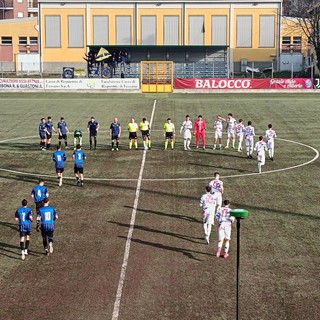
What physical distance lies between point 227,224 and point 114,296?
428cm

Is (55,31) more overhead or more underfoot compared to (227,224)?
more overhead

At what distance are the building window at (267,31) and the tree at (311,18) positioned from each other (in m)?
4.00

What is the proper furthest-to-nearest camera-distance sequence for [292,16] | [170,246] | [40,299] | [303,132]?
1. [292,16]
2. [303,132]
3. [170,246]
4. [40,299]

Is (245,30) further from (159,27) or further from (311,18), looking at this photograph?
(159,27)

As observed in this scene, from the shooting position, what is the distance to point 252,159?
33031mm

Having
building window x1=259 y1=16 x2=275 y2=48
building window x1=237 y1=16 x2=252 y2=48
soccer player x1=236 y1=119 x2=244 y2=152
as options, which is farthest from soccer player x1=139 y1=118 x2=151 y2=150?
building window x1=259 y1=16 x2=275 y2=48

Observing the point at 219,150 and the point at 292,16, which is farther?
the point at 292,16

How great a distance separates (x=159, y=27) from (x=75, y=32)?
1225 cm

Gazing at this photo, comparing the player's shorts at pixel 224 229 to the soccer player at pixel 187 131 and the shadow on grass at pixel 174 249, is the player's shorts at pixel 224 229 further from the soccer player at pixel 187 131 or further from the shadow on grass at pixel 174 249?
the soccer player at pixel 187 131

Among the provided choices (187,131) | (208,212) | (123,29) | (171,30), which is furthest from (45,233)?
(171,30)

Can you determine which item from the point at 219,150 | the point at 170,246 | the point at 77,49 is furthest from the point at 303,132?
the point at 77,49

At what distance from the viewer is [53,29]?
90.2 meters

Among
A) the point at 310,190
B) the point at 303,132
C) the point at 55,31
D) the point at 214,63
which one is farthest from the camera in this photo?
the point at 55,31

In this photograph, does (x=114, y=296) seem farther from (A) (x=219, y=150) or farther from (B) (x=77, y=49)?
(B) (x=77, y=49)
